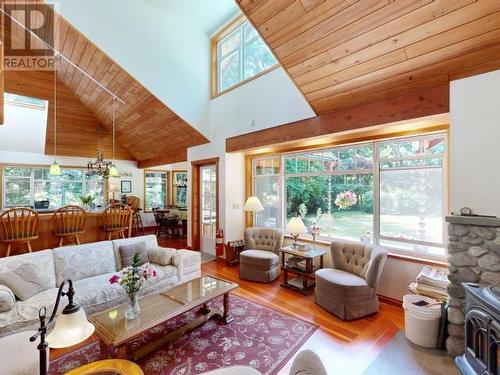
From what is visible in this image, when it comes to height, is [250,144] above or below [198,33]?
below

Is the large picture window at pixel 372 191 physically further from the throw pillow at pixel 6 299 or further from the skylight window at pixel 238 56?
the throw pillow at pixel 6 299

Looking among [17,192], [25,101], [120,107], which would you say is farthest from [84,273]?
[17,192]

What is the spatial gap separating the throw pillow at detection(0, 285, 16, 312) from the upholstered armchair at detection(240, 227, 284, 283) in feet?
9.59

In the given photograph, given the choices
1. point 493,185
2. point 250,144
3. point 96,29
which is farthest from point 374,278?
point 96,29

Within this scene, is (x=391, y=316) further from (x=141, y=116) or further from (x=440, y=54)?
(x=141, y=116)

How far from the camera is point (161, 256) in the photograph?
368 cm

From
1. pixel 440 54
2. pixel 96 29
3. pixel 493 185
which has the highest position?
pixel 96 29

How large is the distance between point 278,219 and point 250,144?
66.6 inches

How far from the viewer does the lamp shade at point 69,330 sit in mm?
989

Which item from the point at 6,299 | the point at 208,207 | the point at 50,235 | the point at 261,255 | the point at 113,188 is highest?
the point at 113,188

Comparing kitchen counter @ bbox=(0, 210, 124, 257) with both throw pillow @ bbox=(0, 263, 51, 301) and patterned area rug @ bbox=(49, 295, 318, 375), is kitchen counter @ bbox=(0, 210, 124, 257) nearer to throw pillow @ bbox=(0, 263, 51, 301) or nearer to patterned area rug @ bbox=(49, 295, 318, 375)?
throw pillow @ bbox=(0, 263, 51, 301)

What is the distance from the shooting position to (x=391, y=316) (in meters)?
3.04

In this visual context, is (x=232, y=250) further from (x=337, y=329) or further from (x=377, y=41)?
(x=377, y=41)

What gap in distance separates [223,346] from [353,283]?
1.69m
